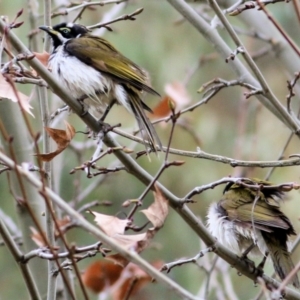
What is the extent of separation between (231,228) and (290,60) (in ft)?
4.01

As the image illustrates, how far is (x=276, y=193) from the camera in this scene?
3.87 meters

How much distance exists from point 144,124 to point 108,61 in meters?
0.49

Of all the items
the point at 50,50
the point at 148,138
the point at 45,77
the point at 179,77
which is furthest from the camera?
the point at 179,77

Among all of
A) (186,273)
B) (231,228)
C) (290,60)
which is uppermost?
(290,60)

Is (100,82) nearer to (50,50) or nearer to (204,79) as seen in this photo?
(50,50)

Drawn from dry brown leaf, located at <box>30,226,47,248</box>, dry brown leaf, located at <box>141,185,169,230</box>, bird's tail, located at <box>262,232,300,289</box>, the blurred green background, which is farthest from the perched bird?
the blurred green background

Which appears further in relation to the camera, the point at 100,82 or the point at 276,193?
the point at 276,193

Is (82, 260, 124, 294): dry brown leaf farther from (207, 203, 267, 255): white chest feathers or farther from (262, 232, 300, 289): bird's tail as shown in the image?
(262, 232, 300, 289): bird's tail

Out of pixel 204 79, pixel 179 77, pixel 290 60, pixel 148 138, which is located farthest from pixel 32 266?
pixel 204 79

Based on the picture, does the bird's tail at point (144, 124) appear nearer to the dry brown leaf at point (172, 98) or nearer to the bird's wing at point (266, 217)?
the bird's wing at point (266, 217)

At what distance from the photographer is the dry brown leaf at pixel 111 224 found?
2.33 meters

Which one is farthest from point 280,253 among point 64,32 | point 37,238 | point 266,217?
point 64,32

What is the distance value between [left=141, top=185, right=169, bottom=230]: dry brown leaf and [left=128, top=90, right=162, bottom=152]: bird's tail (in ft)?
2.41

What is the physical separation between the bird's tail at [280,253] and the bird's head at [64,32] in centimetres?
138
